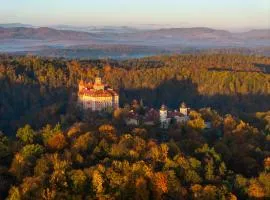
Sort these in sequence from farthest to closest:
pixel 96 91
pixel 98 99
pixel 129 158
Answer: pixel 96 91 → pixel 98 99 → pixel 129 158

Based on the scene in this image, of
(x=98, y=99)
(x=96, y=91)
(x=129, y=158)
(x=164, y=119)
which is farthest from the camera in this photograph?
(x=96, y=91)

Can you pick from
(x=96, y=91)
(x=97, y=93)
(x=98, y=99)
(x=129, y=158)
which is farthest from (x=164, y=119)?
(x=129, y=158)

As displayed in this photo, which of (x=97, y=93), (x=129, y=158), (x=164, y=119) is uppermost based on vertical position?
(x=129, y=158)

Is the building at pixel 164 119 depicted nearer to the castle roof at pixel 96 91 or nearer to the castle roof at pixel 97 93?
the castle roof at pixel 97 93

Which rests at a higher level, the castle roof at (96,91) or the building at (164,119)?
the castle roof at (96,91)

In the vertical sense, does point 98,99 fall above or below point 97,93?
below

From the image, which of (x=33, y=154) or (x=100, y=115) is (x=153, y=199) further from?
(x=100, y=115)

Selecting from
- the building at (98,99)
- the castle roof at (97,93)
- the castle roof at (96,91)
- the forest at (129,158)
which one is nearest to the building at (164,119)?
the forest at (129,158)

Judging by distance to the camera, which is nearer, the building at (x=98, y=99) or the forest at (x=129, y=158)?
the forest at (x=129, y=158)

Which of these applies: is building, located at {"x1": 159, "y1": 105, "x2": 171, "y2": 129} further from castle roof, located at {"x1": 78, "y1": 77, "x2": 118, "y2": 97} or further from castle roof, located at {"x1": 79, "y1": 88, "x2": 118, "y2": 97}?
castle roof, located at {"x1": 78, "y1": 77, "x2": 118, "y2": 97}

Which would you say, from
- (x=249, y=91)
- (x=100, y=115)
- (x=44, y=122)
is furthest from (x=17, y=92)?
(x=249, y=91)

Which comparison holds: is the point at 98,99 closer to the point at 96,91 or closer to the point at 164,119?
the point at 96,91

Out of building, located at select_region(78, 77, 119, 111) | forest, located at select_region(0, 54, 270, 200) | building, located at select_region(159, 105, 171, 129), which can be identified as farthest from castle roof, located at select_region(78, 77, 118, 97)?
building, located at select_region(159, 105, 171, 129)
